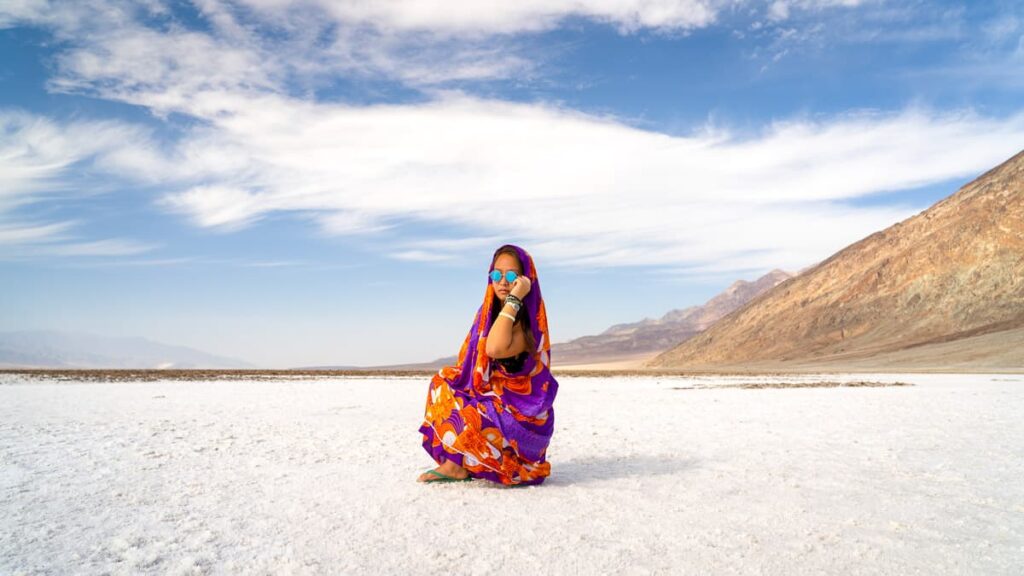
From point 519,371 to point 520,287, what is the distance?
642 millimetres

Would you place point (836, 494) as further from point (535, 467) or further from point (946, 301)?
point (946, 301)

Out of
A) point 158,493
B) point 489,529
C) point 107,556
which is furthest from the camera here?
point 158,493

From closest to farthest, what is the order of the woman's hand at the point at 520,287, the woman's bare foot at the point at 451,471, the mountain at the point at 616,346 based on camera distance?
the woman's hand at the point at 520,287 → the woman's bare foot at the point at 451,471 → the mountain at the point at 616,346

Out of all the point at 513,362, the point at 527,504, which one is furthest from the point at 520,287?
the point at 527,504

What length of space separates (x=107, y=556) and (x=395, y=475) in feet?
8.10

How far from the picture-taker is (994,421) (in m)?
10.3

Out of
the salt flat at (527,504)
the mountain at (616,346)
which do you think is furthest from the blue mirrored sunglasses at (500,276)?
the mountain at (616,346)

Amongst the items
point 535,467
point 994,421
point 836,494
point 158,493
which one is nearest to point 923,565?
point 836,494

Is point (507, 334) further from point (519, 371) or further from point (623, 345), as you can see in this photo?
point (623, 345)

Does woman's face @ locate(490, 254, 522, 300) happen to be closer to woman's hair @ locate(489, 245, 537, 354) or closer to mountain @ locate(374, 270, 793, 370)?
woman's hair @ locate(489, 245, 537, 354)

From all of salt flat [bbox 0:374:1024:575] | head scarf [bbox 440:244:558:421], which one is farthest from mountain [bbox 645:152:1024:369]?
head scarf [bbox 440:244:558:421]

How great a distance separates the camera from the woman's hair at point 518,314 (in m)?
5.09

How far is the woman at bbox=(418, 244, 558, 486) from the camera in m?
5.04

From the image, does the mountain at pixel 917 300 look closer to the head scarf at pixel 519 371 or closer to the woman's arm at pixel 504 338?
the head scarf at pixel 519 371
